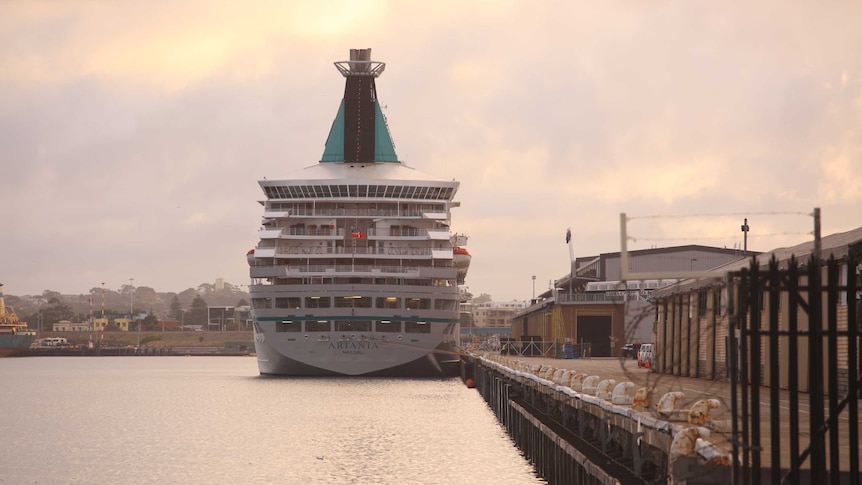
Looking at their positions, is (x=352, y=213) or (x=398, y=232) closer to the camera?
(x=398, y=232)

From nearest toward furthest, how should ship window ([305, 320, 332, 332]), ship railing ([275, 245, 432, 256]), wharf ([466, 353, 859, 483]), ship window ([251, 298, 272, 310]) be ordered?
wharf ([466, 353, 859, 483]) → ship window ([305, 320, 332, 332]) → ship window ([251, 298, 272, 310]) → ship railing ([275, 245, 432, 256])

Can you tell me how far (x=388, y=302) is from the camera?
84.9 meters

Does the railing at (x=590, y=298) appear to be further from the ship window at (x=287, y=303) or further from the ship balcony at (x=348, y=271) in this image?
the ship window at (x=287, y=303)

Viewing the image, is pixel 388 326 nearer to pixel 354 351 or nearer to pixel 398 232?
pixel 354 351

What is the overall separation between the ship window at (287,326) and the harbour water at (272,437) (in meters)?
3.89

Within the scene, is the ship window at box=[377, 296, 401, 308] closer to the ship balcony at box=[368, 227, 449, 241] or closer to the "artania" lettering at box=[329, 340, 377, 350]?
the "artania" lettering at box=[329, 340, 377, 350]

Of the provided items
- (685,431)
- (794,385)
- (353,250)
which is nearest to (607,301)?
(353,250)

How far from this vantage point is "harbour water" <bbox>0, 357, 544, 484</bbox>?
41906 mm

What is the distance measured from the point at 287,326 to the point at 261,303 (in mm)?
2915

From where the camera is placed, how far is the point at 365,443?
5062 centimetres

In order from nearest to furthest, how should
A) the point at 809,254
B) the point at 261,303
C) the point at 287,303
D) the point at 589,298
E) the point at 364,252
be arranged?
the point at 809,254 → the point at 287,303 → the point at 261,303 → the point at 364,252 → the point at 589,298

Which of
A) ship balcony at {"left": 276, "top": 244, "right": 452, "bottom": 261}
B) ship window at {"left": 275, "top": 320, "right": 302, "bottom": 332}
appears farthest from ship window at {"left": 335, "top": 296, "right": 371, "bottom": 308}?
ship balcony at {"left": 276, "top": 244, "right": 452, "bottom": 261}

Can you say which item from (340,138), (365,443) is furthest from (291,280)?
(365,443)

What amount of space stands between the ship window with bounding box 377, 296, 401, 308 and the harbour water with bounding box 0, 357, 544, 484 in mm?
5403
